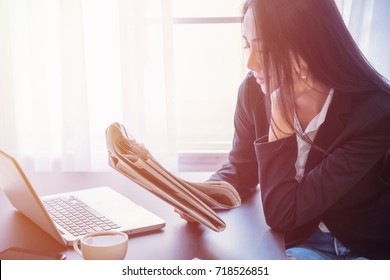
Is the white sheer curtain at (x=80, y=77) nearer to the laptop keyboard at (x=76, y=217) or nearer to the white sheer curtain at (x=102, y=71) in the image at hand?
the white sheer curtain at (x=102, y=71)

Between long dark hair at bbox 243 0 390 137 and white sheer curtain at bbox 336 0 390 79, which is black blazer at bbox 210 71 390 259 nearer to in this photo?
long dark hair at bbox 243 0 390 137

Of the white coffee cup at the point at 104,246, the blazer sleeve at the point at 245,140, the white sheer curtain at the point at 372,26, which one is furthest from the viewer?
the white sheer curtain at the point at 372,26

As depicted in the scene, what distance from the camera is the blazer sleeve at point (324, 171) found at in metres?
0.81

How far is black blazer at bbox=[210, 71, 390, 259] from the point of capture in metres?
0.82

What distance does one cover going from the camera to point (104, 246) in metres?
0.55

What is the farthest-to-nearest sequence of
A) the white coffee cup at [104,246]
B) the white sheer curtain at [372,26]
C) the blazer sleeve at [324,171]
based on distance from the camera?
the white sheer curtain at [372,26]
the blazer sleeve at [324,171]
the white coffee cup at [104,246]

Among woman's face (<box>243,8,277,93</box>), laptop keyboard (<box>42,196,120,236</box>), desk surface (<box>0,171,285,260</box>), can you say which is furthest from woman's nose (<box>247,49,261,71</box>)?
laptop keyboard (<box>42,196,120,236</box>)

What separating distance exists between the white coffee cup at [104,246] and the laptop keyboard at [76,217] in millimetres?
104

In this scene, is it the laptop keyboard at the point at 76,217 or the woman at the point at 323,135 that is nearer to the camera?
the laptop keyboard at the point at 76,217

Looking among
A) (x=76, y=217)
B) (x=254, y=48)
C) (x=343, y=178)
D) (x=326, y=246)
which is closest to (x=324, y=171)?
(x=343, y=178)

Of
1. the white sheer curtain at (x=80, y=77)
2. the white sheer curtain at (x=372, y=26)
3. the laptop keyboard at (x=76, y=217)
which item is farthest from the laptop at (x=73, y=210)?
the white sheer curtain at (x=372, y=26)

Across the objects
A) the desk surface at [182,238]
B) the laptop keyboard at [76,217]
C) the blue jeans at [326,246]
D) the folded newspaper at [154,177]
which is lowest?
A: the blue jeans at [326,246]

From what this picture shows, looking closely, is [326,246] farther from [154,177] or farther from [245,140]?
[154,177]

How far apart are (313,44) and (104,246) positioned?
0.54 meters
